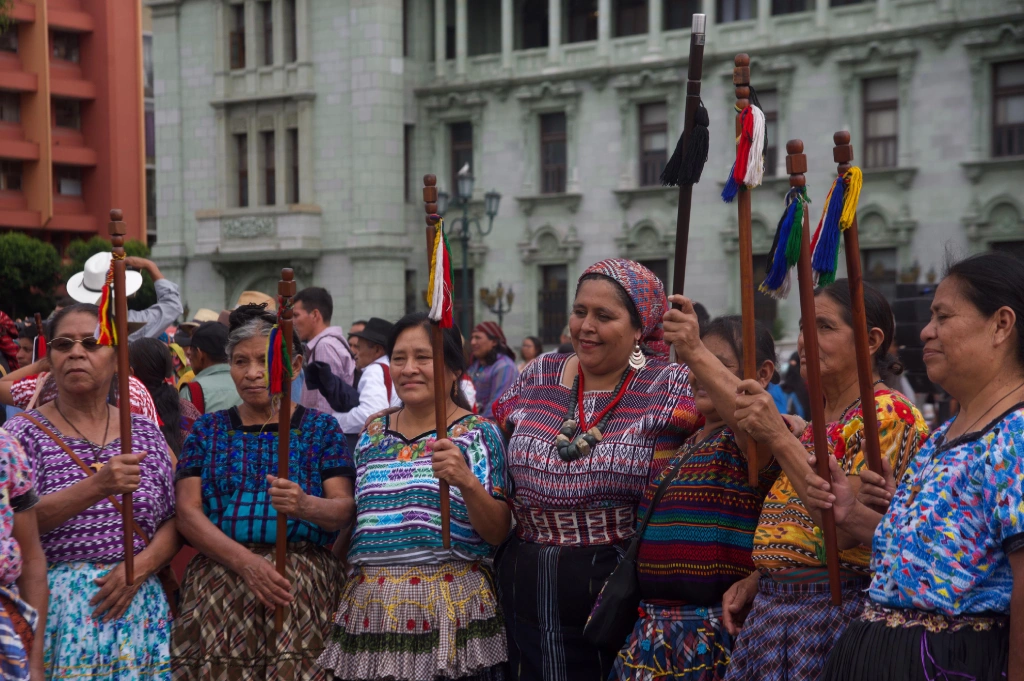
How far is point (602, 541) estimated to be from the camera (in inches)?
152

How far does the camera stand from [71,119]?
40.6 meters

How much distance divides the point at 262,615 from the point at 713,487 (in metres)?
1.60

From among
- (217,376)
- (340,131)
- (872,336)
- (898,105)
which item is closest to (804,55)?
(898,105)

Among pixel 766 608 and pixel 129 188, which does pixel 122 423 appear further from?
pixel 129 188


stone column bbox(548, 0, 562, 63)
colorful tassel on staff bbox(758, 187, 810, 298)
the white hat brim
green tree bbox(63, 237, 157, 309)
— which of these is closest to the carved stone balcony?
green tree bbox(63, 237, 157, 309)

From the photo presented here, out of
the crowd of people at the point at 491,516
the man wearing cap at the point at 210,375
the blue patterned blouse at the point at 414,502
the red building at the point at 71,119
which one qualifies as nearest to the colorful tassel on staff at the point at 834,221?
the crowd of people at the point at 491,516

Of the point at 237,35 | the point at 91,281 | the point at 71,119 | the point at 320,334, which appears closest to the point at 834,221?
the point at 91,281

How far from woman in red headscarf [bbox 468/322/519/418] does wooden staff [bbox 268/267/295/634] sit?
20.5ft

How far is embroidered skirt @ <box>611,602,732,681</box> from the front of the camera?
11.7 ft

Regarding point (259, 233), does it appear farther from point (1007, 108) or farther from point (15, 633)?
point (15, 633)

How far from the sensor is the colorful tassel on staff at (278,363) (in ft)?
12.9

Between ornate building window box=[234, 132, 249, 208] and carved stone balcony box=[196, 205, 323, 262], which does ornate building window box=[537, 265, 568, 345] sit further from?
ornate building window box=[234, 132, 249, 208]

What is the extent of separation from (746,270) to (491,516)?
1.24 metres

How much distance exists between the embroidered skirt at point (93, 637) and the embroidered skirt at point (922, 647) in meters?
2.22
